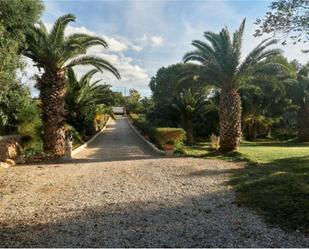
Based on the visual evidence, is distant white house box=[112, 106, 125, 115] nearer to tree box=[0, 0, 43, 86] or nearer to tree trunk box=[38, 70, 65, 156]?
tree trunk box=[38, 70, 65, 156]

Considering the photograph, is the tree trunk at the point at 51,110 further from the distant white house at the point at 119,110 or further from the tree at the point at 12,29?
the distant white house at the point at 119,110

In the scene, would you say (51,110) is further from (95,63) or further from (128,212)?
(128,212)

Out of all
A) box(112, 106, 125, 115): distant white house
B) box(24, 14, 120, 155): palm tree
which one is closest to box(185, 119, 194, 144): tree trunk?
box(24, 14, 120, 155): palm tree

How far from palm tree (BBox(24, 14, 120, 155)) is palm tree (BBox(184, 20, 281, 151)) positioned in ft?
16.8

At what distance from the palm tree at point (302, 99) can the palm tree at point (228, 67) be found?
15.4 metres

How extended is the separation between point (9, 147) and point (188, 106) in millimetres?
15603

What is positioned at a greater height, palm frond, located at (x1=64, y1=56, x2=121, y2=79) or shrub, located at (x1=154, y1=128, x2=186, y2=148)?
palm frond, located at (x1=64, y1=56, x2=121, y2=79)

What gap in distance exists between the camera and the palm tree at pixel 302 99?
3222 centimetres

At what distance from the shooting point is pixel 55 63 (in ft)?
55.1

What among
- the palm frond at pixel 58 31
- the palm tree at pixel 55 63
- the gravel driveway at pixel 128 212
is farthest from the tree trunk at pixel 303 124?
the palm frond at pixel 58 31

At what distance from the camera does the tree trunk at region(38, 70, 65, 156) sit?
55.9 ft

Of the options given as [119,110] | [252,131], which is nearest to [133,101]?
[119,110]

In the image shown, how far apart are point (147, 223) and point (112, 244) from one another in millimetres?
1168

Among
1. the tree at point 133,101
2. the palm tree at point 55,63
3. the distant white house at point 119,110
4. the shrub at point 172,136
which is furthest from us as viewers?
the distant white house at point 119,110
